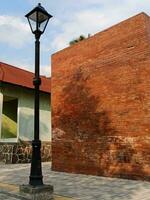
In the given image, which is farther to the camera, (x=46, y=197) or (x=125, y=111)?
(x=125, y=111)

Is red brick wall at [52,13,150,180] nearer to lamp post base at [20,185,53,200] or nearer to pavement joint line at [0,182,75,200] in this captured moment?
pavement joint line at [0,182,75,200]

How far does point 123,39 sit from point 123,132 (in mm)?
3307

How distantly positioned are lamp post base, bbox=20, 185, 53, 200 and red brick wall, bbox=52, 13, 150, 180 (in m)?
4.06

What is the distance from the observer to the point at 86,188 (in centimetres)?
975

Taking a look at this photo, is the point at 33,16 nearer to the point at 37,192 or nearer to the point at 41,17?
the point at 41,17

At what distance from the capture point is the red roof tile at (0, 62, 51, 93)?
18587 mm

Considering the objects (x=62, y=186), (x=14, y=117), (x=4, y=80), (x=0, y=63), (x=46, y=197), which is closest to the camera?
(x=46, y=197)

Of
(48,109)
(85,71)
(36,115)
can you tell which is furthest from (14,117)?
(36,115)

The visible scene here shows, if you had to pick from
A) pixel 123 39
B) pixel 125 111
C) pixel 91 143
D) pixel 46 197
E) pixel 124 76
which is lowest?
pixel 46 197

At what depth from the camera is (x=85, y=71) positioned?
1352 centimetres

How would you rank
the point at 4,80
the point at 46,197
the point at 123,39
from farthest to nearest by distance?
the point at 4,80
the point at 123,39
the point at 46,197

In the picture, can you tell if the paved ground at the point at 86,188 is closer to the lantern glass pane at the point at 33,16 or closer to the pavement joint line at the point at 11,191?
the pavement joint line at the point at 11,191

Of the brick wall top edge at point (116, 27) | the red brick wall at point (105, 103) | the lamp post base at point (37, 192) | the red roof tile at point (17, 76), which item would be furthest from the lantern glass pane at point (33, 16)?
the red roof tile at point (17, 76)

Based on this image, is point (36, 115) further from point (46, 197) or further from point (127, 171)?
point (127, 171)
